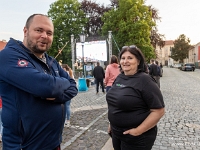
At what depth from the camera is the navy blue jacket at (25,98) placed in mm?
1487

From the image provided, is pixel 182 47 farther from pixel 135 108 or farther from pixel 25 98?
pixel 25 98

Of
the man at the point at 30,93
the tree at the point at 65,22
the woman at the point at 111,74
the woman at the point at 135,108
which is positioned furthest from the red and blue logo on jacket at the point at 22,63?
the tree at the point at 65,22

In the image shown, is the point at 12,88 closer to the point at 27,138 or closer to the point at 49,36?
the point at 27,138

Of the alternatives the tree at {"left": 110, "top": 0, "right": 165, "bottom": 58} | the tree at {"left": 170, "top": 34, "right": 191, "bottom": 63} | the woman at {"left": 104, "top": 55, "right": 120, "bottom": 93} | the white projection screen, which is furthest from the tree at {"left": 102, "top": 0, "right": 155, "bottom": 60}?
the tree at {"left": 170, "top": 34, "right": 191, "bottom": 63}

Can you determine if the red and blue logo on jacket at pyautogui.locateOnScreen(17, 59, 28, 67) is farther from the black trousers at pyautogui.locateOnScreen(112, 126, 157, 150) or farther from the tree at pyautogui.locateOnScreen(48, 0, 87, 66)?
the tree at pyautogui.locateOnScreen(48, 0, 87, 66)

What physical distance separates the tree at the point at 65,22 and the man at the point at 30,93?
29.6 meters

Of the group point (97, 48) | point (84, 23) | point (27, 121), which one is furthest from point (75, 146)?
point (84, 23)

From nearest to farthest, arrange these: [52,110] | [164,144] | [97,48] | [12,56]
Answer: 1. [12,56]
2. [52,110]
3. [164,144]
4. [97,48]

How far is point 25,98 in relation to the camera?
1.54m

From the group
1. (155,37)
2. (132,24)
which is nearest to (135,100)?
(132,24)

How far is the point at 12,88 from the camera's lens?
60.4 inches

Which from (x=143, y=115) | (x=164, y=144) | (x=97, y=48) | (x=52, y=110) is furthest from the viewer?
(x=97, y=48)

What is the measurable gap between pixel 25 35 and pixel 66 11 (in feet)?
111

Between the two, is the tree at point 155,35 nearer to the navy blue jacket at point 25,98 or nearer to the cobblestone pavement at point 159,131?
the cobblestone pavement at point 159,131
